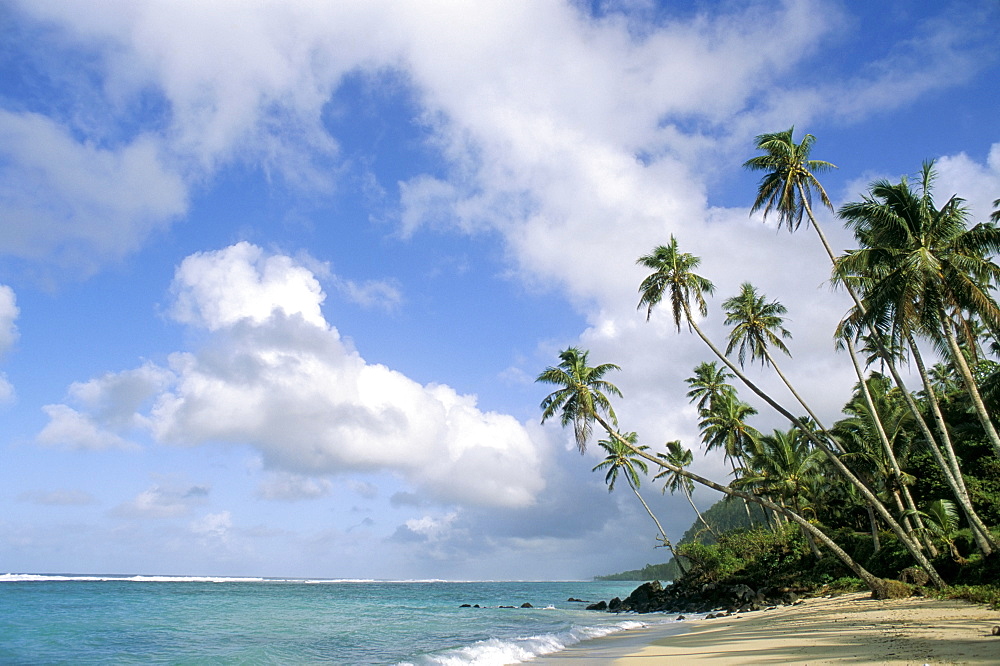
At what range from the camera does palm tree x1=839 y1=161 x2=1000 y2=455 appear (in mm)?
15883

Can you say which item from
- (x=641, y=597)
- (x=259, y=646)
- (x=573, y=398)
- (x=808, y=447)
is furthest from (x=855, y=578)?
(x=259, y=646)

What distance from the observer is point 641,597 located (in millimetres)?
43656

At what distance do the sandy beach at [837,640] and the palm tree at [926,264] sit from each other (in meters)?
5.93

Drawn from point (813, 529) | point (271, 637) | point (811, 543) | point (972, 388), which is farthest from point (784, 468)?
point (271, 637)

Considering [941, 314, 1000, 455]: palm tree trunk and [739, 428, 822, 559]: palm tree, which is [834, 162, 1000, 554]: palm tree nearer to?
[941, 314, 1000, 455]: palm tree trunk

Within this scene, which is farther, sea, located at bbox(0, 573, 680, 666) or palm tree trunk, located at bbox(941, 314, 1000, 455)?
sea, located at bbox(0, 573, 680, 666)

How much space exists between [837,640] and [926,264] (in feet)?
32.4

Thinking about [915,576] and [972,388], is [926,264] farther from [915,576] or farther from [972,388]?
[915,576]

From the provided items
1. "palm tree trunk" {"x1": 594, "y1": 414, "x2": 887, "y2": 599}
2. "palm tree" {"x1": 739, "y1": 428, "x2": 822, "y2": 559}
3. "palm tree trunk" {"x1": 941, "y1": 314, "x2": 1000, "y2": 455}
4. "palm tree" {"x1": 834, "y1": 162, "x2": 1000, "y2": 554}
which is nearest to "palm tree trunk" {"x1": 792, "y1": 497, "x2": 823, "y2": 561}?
"palm tree" {"x1": 739, "y1": 428, "x2": 822, "y2": 559}

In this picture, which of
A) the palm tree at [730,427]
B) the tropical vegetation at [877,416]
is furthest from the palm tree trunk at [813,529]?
the palm tree at [730,427]

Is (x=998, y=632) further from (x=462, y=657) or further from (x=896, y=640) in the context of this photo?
(x=462, y=657)

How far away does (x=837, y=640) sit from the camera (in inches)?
470

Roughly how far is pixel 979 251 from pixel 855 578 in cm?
1533

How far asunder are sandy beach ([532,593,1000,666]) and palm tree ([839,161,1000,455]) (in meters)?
5.93
